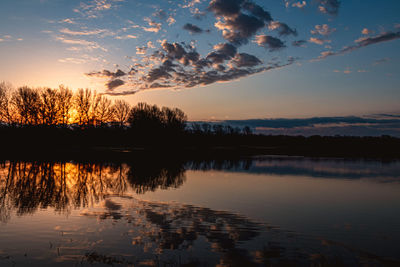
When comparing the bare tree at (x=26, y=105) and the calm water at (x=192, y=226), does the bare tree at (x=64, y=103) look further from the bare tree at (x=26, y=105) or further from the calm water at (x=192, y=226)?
the calm water at (x=192, y=226)

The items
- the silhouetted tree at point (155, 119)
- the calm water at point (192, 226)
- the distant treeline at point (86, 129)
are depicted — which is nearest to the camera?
the calm water at point (192, 226)

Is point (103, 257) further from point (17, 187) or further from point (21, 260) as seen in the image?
point (17, 187)

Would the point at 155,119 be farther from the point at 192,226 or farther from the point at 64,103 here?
the point at 192,226

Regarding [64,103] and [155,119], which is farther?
[155,119]

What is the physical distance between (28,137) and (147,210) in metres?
75.0

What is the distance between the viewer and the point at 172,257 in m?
8.59

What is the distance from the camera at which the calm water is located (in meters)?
8.79

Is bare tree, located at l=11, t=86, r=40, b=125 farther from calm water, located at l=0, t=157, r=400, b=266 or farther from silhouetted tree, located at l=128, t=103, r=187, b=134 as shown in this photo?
calm water, located at l=0, t=157, r=400, b=266

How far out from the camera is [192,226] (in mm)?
12055

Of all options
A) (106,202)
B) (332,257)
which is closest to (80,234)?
(106,202)

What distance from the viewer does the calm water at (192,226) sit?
28.8 ft

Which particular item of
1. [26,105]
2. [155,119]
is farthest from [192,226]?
[155,119]

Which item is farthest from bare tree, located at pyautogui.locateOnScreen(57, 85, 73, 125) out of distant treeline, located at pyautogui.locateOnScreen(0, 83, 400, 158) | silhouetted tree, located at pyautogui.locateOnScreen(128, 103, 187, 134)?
silhouetted tree, located at pyautogui.locateOnScreen(128, 103, 187, 134)

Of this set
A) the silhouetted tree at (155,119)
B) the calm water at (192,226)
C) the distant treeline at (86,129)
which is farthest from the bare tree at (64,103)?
the calm water at (192,226)
